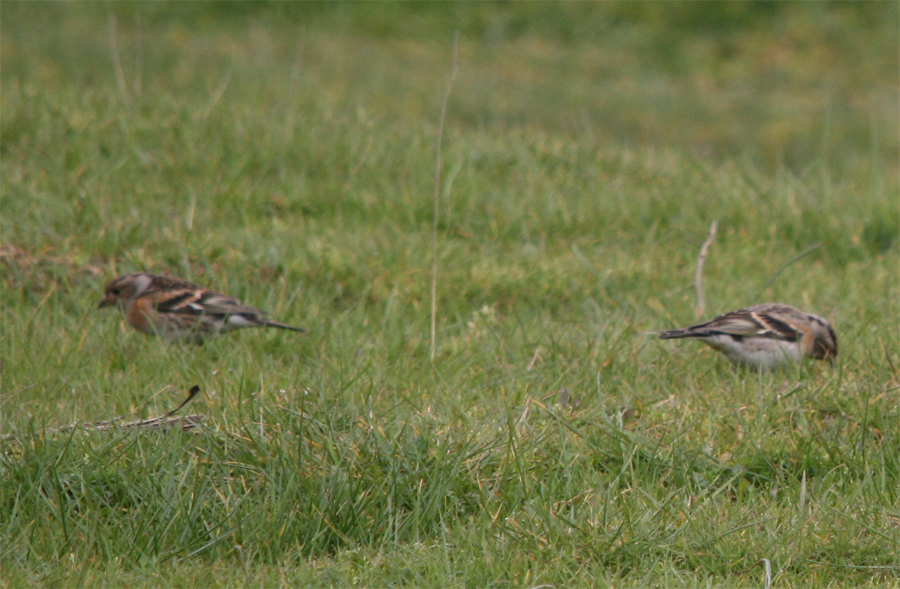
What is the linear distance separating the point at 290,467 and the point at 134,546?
2.00 feet

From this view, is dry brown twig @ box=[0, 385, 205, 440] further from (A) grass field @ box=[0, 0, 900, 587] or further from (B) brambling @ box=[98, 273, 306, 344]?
(B) brambling @ box=[98, 273, 306, 344]

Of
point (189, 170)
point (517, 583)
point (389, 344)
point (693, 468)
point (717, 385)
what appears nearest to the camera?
point (517, 583)

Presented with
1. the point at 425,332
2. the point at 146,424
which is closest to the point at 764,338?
the point at 425,332

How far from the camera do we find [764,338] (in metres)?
5.48

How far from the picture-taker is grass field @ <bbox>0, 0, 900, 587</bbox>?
376 centimetres

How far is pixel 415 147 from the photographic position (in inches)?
343

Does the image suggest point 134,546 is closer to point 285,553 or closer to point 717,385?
point 285,553

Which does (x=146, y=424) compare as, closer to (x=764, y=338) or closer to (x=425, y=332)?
(x=425, y=332)

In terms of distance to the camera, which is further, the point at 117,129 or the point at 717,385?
the point at 117,129

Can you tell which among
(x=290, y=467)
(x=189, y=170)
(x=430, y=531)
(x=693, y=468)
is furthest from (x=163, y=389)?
(x=189, y=170)

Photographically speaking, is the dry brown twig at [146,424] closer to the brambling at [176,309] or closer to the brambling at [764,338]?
the brambling at [176,309]

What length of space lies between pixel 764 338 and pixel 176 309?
326 centimetres

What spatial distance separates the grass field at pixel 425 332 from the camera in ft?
12.3

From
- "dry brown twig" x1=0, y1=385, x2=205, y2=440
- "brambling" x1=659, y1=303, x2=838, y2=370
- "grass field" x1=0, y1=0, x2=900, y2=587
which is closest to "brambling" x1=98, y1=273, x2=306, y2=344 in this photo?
"grass field" x1=0, y1=0, x2=900, y2=587
